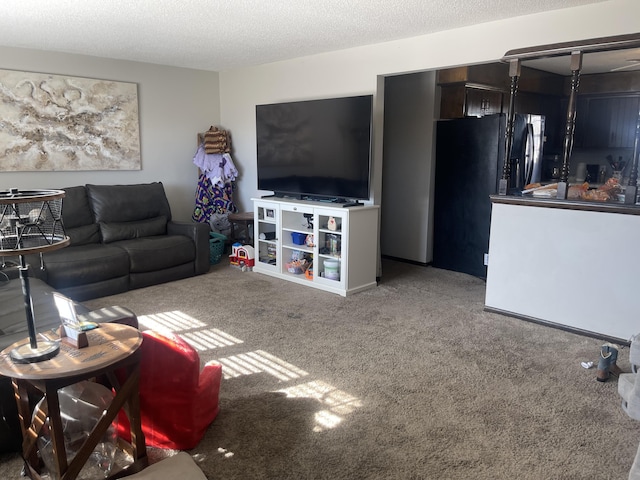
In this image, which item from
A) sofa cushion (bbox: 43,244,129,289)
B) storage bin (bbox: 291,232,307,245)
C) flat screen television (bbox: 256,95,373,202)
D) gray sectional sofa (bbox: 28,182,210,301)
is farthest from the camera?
storage bin (bbox: 291,232,307,245)

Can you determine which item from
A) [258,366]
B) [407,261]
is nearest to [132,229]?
[258,366]

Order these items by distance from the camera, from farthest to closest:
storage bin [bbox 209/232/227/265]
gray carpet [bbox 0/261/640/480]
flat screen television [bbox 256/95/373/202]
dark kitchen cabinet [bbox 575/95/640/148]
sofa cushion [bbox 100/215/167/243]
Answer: dark kitchen cabinet [bbox 575/95/640/148]
storage bin [bbox 209/232/227/265]
sofa cushion [bbox 100/215/167/243]
flat screen television [bbox 256/95/373/202]
gray carpet [bbox 0/261/640/480]

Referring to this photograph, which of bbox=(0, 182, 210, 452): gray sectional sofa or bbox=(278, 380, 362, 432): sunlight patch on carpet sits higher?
bbox=(0, 182, 210, 452): gray sectional sofa

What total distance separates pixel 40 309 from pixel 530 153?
4.48 meters

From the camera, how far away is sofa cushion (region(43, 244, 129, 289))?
13.1ft

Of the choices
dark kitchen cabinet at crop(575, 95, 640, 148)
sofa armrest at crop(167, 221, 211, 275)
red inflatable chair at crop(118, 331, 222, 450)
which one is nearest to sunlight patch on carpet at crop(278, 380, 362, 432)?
red inflatable chair at crop(118, 331, 222, 450)

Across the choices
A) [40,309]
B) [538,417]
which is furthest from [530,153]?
[40,309]

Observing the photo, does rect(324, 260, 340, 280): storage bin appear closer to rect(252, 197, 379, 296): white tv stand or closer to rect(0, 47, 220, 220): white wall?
rect(252, 197, 379, 296): white tv stand

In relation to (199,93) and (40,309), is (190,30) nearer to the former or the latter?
(199,93)

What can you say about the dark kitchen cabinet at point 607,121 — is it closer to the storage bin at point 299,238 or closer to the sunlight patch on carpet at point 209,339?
the storage bin at point 299,238

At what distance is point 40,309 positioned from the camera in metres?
2.74

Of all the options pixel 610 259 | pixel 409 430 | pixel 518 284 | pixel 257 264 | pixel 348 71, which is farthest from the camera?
pixel 257 264

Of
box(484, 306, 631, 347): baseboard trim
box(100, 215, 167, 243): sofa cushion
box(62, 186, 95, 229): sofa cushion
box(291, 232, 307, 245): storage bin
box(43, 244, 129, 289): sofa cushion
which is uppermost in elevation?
box(62, 186, 95, 229): sofa cushion

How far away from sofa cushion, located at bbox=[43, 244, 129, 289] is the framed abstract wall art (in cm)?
114
